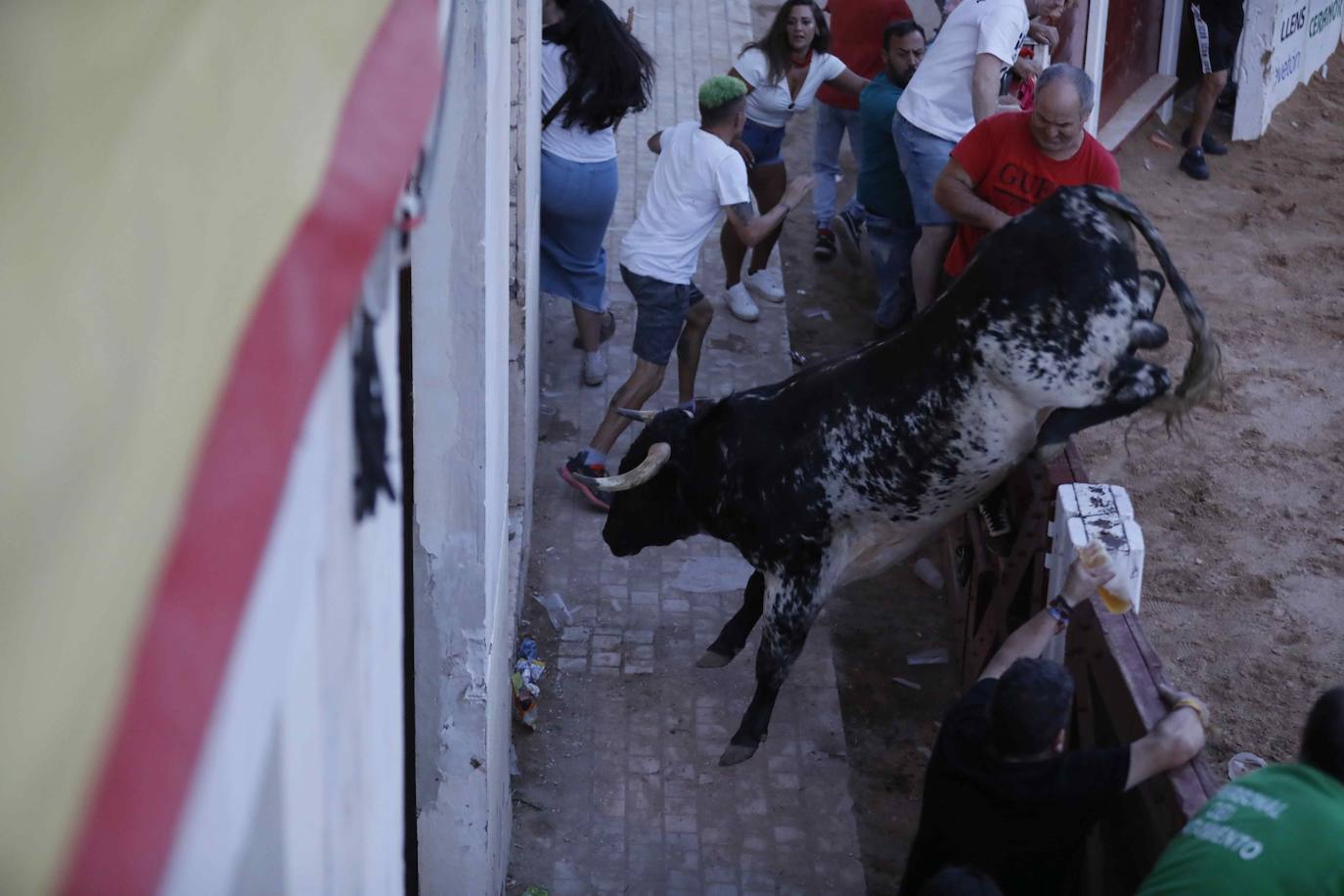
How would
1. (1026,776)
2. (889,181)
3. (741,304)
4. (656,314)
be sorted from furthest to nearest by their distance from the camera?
1. (741,304)
2. (889,181)
3. (656,314)
4. (1026,776)

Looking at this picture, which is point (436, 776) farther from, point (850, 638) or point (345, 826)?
point (850, 638)

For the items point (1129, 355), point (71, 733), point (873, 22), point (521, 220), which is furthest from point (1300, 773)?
point (873, 22)

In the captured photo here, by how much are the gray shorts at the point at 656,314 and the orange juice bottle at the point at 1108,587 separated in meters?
2.96

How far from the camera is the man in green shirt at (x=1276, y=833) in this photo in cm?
272

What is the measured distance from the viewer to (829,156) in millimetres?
8883

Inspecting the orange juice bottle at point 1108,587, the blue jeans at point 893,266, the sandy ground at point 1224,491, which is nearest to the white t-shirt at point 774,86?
the blue jeans at point 893,266

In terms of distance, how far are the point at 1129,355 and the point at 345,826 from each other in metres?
3.13

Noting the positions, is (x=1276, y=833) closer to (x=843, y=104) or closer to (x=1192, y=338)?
(x=1192, y=338)

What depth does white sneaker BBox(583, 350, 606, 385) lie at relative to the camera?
24.6 ft

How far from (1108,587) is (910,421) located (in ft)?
3.08

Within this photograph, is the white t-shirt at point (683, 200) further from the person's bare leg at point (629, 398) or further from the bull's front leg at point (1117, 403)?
the bull's front leg at point (1117, 403)

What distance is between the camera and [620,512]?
563cm

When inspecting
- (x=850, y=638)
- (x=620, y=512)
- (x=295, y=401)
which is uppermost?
(x=295, y=401)

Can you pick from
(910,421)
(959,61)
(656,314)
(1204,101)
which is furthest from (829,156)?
(910,421)
